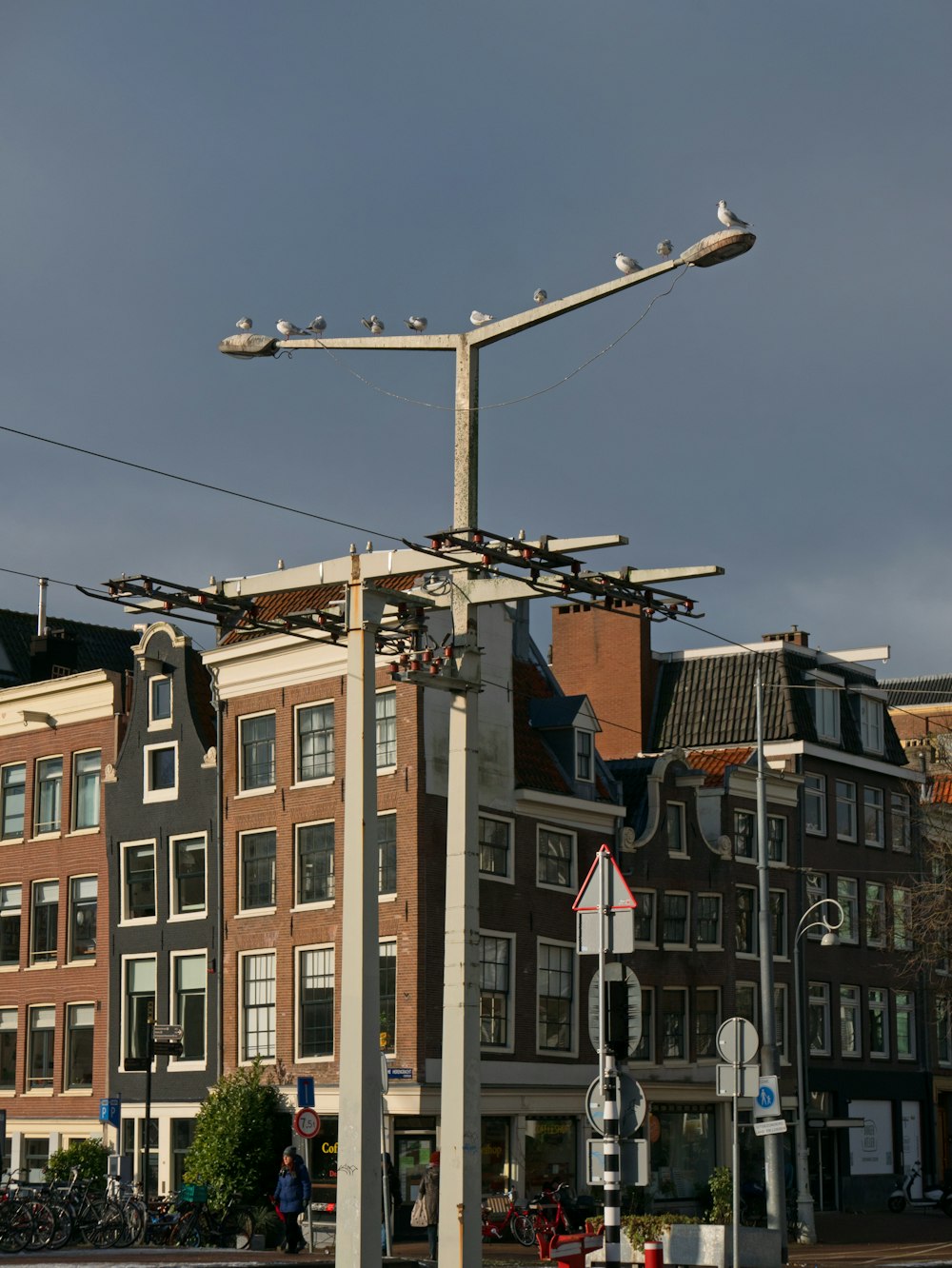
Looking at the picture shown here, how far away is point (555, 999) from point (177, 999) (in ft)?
28.0

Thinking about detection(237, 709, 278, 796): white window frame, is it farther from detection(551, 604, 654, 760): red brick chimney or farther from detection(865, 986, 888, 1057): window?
detection(865, 986, 888, 1057): window

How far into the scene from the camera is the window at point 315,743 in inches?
1689

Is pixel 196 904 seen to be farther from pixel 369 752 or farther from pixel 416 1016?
pixel 369 752

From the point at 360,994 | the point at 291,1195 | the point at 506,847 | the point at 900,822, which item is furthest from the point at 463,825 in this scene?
the point at 900,822

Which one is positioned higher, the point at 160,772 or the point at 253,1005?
the point at 160,772

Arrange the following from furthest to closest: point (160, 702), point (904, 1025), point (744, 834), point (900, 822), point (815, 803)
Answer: point (900, 822) → point (904, 1025) → point (815, 803) → point (744, 834) → point (160, 702)

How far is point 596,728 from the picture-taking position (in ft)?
155

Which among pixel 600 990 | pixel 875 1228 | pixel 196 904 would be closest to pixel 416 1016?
pixel 196 904

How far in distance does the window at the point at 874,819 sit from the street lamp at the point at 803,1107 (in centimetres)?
375

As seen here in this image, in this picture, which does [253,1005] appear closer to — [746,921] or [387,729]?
[387,729]

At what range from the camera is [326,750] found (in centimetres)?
4297

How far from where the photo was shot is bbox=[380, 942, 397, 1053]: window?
→ 134 ft

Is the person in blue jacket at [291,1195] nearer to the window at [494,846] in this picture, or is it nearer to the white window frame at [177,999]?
the window at [494,846]

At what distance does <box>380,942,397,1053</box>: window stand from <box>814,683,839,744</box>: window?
19935 millimetres
